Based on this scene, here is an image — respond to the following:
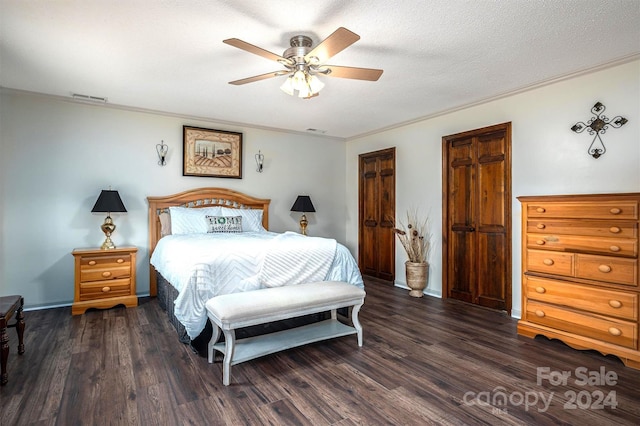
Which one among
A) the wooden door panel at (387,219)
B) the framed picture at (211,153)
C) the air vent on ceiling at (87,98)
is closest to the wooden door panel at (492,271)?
the wooden door panel at (387,219)

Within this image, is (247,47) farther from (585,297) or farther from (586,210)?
(585,297)

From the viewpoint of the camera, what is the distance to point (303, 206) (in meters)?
5.62

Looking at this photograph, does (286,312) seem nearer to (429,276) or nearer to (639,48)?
(429,276)

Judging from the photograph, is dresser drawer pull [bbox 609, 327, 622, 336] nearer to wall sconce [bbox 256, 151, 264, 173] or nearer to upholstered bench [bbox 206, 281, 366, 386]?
upholstered bench [bbox 206, 281, 366, 386]

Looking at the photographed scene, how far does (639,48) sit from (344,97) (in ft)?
8.62

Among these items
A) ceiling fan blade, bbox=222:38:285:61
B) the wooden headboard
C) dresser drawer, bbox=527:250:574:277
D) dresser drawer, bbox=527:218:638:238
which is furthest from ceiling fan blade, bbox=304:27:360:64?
the wooden headboard

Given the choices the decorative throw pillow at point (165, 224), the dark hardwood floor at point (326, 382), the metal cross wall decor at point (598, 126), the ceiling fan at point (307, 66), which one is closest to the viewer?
the dark hardwood floor at point (326, 382)

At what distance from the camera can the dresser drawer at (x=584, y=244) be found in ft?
8.49

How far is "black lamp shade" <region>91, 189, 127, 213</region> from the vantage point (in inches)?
156

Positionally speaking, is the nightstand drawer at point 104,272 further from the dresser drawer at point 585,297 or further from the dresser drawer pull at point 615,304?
the dresser drawer pull at point 615,304

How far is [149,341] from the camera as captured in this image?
3000mm

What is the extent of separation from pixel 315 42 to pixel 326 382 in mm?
2523

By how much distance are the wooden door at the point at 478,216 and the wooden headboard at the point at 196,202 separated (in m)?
2.80

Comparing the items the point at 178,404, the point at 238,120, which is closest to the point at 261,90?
the point at 238,120
